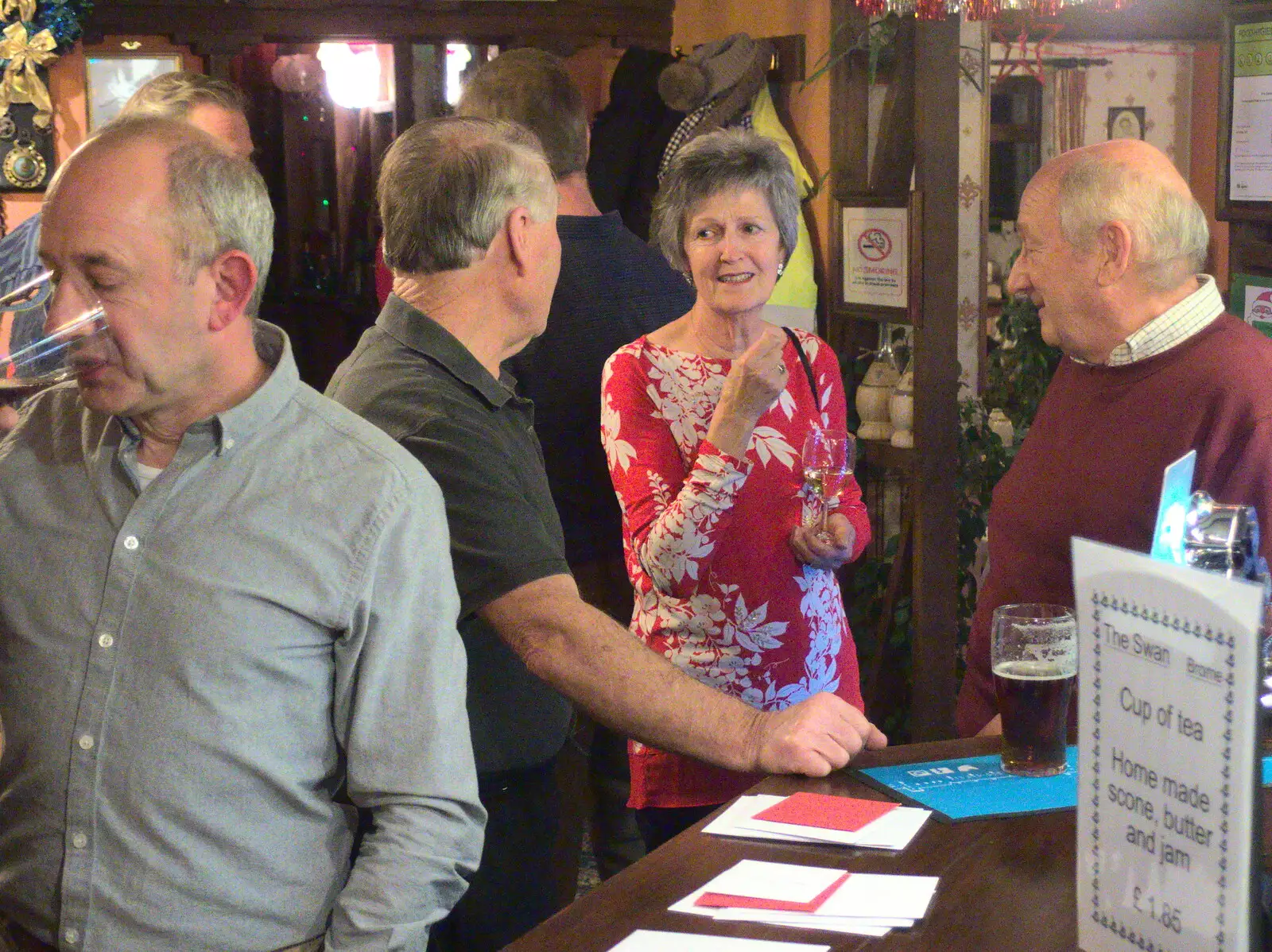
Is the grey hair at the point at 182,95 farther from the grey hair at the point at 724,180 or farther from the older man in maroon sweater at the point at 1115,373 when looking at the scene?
the older man in maroon sweater at the point at 1115,373

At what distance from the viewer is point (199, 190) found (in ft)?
5.23

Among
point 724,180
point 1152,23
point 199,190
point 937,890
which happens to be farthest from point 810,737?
point 1152,23

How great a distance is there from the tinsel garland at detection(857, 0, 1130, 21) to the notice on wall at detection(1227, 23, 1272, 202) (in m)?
0.30

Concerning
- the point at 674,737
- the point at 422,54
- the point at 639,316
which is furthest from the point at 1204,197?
the point at 674,737

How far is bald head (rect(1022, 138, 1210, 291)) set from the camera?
2375 millimetres

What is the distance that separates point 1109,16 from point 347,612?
6193 mm

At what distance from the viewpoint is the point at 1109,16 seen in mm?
6797

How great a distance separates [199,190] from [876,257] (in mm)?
2911

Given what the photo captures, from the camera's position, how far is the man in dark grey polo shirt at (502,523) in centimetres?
188

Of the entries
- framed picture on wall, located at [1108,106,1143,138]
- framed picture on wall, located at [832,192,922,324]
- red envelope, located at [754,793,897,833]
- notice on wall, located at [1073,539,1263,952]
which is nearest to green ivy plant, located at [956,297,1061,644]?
framed picture on wall, located at [832,192,922,324]

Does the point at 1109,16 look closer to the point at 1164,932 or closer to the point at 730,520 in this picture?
the point at 730,520

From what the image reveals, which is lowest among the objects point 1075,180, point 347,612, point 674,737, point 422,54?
point 674,737

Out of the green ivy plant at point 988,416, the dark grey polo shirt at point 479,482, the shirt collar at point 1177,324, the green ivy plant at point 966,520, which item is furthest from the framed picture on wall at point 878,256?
the dark grey polo shirt at point 479,482

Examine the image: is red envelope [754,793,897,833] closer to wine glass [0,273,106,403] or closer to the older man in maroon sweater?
the older man in maroon sweater
